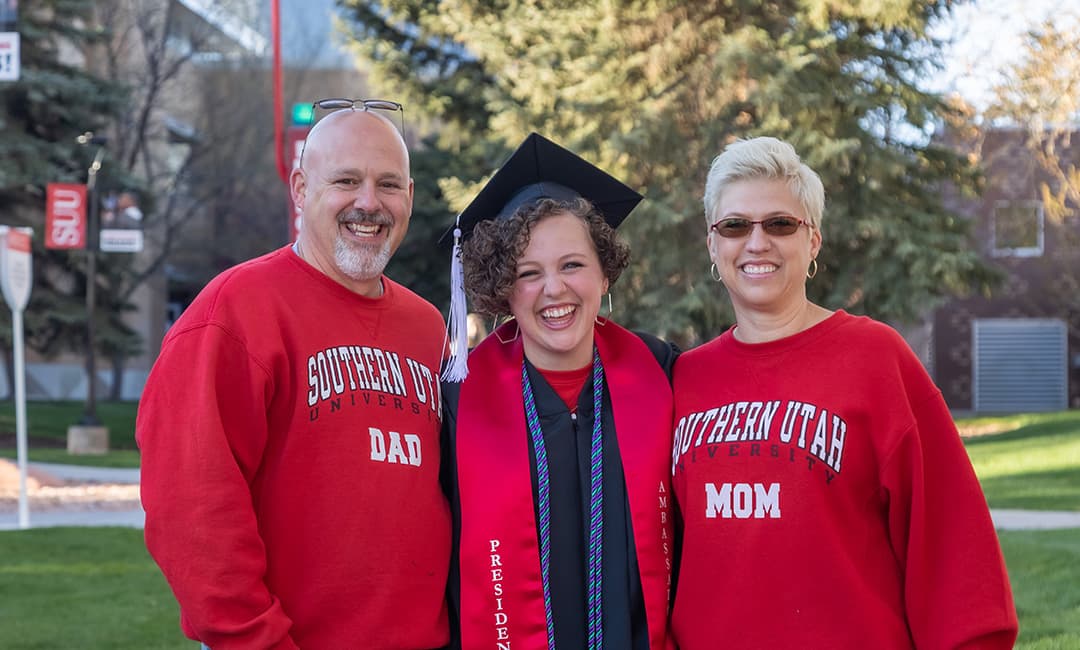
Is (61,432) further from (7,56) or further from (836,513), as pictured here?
(836,513)

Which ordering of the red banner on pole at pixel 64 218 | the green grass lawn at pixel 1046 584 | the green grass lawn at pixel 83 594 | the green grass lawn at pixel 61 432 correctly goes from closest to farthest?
1. the green grass lawn at pixel 1046 584
2. the green grass lawn at pixel 83 594
3. the red banner on pole at pixel 64 218
4. the green grass lawn at pixel 61 432

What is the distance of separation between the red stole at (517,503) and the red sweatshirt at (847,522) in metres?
0.14

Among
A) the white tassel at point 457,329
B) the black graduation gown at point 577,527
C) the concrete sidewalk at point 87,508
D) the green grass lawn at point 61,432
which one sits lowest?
the green grass lawn at point 61,432

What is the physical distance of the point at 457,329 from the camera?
3.29 metres

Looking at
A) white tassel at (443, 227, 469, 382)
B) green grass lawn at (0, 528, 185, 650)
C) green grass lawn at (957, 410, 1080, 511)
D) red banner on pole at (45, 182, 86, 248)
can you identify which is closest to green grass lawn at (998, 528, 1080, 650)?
green grass lawn at (957, 410, 1080, 511)

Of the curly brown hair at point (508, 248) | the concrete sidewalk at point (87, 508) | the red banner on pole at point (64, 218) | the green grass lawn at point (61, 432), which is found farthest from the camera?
the green grass lawn at point (61, 432)

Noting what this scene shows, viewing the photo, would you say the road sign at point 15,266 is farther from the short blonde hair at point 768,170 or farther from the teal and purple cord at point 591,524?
the short blonde hair at point 768,170

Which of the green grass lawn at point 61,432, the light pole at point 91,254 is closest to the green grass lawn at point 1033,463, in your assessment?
the green grass lawn at point 61,432

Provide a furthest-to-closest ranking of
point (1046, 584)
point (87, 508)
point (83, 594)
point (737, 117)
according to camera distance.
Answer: point (737, 117) < point (87, 508) < point (83, 594) < point (1046, 584)

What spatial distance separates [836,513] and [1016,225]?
29015 millimetres

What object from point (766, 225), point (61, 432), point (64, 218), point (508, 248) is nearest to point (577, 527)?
point (508, 248)

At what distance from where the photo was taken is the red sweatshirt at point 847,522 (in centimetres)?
273

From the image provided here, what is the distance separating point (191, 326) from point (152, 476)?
36cm

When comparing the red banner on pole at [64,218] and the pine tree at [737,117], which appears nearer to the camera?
the red banner on pole at [64,218]
